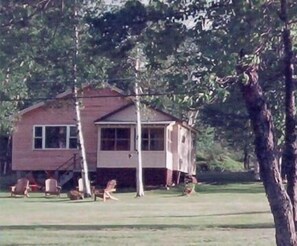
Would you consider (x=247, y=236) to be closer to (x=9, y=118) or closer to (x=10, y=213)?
(x=10, y=213)

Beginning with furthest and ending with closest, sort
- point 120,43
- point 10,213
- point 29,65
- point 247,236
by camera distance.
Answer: point 10,213 < point 247,236 < point 29,65 < point 120,43

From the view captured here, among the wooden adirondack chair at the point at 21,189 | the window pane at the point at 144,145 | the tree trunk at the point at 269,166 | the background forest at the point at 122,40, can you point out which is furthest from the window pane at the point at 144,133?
the tree trunk at the point at 269,166

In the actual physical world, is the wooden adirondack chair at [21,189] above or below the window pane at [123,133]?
below

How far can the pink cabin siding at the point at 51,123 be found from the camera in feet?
209

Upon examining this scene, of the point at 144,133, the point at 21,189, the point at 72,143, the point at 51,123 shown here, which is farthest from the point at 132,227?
the point at 51,123

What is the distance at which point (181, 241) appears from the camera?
26.0 meters

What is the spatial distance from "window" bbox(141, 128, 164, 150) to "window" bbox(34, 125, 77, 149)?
14.3 ft

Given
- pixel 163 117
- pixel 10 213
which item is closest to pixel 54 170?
pixel 163 117

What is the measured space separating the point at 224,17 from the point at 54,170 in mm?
47605

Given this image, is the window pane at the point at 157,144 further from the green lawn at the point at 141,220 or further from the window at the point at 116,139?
the green lawn at the point at 141,220

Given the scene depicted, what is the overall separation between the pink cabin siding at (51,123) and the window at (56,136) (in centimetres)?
27

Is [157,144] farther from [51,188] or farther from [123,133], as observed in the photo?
[51,188]

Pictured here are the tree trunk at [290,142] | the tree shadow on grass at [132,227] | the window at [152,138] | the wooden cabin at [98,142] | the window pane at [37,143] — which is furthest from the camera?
the window pane at [37,143]

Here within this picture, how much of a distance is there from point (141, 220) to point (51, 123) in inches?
1190
